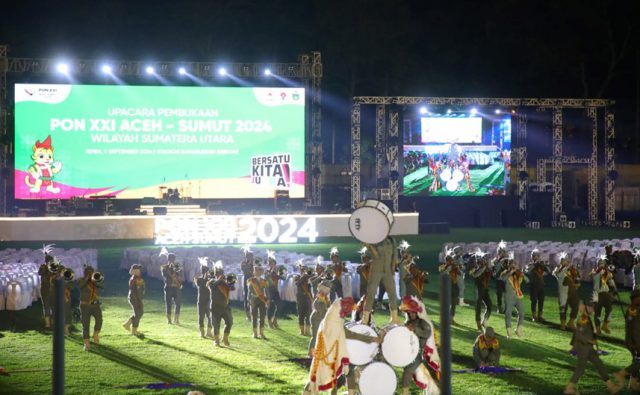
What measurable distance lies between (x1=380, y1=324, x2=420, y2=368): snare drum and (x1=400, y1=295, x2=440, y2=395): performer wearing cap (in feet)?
1.41

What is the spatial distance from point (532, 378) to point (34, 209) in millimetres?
28817

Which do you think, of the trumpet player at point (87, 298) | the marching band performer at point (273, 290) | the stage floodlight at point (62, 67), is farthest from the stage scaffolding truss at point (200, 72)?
the trumpet player at point (87, 298)

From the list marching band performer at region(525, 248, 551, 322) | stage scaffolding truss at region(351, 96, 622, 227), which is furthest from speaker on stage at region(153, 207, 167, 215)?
marching band performer at region(525, 248, 551, 322)

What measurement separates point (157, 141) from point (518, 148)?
18457 millimetres

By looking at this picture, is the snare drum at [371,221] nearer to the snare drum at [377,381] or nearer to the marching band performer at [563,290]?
the snare drum at [377,381]

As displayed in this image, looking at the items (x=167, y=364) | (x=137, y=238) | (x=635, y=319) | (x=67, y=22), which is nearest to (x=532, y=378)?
(x=635, y=319)

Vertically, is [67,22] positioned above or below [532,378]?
above

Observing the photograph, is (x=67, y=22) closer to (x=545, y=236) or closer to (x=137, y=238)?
(x=137, y=238)

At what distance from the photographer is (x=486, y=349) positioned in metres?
14.1

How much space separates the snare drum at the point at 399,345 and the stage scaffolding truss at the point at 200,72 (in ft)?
98.4

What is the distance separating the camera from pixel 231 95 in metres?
39.3

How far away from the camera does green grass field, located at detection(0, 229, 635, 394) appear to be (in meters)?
13.1

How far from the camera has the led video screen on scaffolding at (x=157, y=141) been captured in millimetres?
37750

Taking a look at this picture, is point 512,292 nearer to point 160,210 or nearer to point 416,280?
point 416,280
